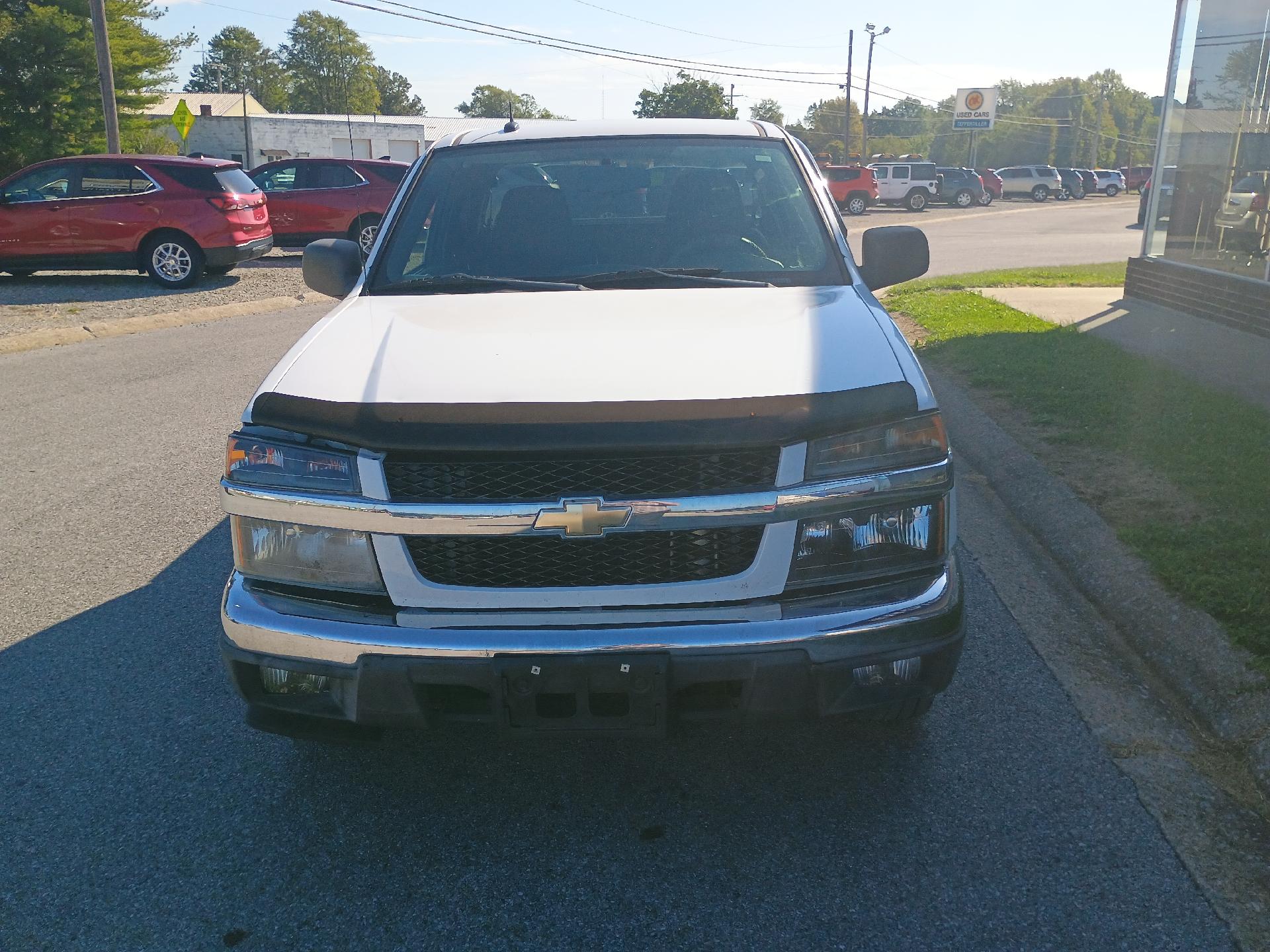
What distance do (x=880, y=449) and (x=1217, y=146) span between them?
39.3 feet

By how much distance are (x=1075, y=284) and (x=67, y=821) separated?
48.9 ft

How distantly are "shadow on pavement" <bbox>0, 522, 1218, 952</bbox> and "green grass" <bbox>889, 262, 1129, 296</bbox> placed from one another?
41.2 feet

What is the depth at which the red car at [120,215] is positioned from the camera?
50.4 ft

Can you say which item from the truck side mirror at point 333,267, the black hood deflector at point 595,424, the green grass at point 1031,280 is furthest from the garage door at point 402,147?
the black hood deflector at point 595,424

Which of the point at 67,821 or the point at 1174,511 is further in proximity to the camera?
the point at 1174,511

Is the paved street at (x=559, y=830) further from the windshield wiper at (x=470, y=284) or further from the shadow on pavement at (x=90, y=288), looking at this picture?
the shadow on pavement at (x=90, y=288)

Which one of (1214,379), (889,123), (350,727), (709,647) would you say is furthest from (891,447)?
(889,123)

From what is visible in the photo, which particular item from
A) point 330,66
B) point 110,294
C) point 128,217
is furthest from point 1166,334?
point 330,66

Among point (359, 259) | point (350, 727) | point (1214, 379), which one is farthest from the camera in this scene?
point (1214, 379)

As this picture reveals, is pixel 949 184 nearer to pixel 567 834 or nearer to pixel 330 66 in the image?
pixel 567 834

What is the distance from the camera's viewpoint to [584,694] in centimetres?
263

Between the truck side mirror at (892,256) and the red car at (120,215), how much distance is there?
43.2 feet

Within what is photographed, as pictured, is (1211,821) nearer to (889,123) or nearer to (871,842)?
(871,842)

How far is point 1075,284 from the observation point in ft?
50.5
